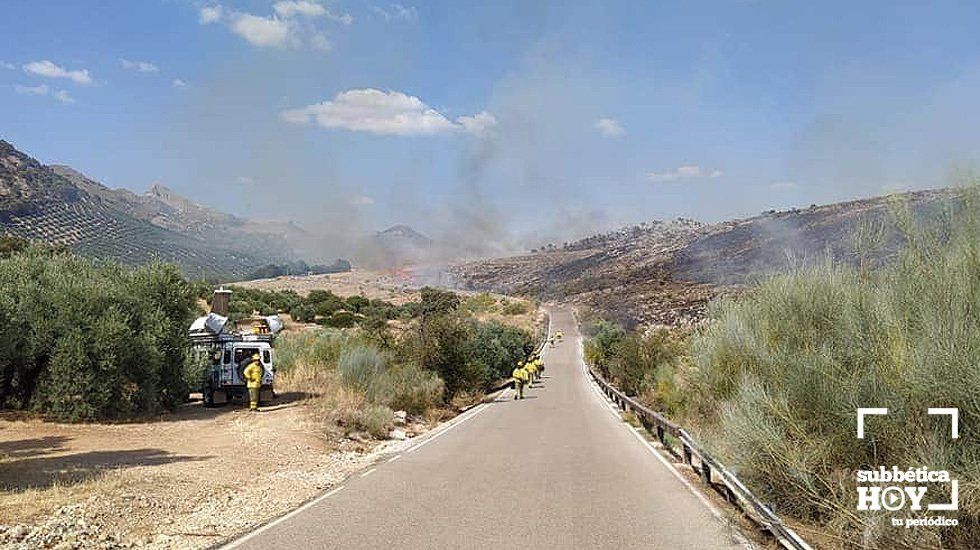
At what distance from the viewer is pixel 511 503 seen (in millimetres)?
9820

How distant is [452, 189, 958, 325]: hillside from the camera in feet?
30.3

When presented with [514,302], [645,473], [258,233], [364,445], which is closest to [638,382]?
[364,445]

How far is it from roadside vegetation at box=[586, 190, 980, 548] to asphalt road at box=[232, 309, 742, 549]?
1.05 m

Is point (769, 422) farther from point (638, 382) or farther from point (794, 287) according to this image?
point (638, 382)

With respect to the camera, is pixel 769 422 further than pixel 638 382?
No

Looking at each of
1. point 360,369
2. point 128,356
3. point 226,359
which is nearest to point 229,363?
point 226,359

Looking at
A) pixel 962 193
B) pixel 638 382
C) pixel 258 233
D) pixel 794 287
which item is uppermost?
pixel 258 233

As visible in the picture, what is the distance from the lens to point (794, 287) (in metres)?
10.7

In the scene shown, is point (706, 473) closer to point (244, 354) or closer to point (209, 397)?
point (244, 354)

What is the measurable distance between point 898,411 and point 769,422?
1618mm

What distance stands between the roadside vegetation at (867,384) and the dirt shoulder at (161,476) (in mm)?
6201

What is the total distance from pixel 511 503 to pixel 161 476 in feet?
18.7

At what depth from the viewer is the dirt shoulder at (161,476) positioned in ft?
27.8

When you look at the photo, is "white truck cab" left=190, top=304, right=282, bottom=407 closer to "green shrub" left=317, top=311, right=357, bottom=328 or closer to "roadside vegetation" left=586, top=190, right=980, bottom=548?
"roadside vegetation" left=586, top=190, right=980, bottom=548
